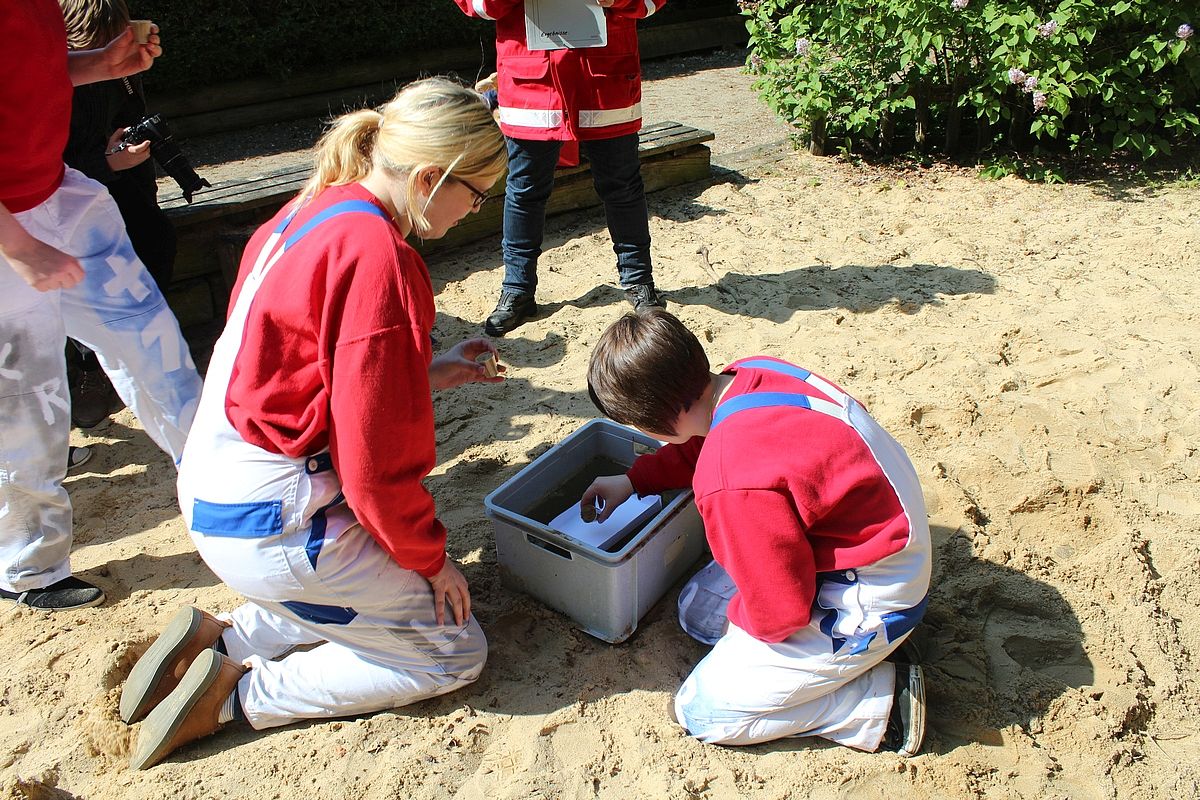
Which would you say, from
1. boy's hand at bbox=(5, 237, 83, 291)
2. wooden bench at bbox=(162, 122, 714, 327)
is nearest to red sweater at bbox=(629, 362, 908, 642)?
boy's hand at bbox=(5, 237, 83, 291)

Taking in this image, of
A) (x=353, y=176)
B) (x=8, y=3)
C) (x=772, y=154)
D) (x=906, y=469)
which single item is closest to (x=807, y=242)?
(x=772, y=154)

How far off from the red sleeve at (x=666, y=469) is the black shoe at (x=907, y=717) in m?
0.70

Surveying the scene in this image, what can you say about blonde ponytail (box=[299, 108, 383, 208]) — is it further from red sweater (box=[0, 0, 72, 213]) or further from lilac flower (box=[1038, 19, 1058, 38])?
lilac flower (box=[1038, 19, 1058, 38])

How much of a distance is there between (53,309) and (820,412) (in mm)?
1998

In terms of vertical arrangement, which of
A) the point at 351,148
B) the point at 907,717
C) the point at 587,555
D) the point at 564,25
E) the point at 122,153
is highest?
the point at 351,148

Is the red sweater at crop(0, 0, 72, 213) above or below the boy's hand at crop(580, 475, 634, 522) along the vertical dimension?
above

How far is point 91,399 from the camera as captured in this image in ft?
11.9

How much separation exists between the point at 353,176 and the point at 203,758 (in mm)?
1373

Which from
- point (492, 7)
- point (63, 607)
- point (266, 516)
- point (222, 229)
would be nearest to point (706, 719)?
point (266, 516)

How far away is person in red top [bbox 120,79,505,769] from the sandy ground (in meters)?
0.14

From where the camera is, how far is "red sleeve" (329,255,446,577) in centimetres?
173

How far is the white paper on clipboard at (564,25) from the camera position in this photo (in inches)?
140

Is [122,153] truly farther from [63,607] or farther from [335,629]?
[335,629]

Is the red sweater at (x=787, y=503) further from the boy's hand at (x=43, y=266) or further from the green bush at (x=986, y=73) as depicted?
the green bush at (x=986, y=73)
